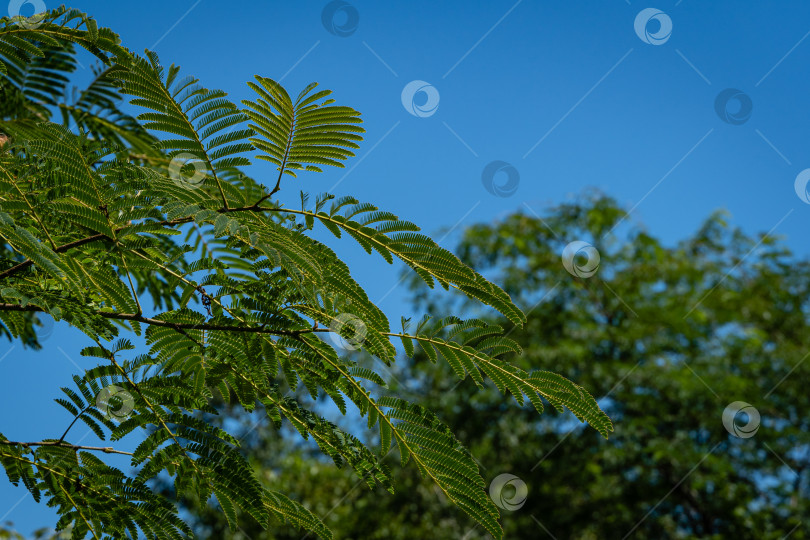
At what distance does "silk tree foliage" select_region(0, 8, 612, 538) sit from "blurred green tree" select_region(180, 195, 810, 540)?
7814 millimetres

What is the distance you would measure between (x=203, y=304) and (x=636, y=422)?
885cm

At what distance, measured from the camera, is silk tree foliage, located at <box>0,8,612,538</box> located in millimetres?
1471

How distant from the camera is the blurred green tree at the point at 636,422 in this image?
9.48m

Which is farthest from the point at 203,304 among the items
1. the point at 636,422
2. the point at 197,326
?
the point at 636,422

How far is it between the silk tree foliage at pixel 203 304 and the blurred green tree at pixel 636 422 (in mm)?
7814

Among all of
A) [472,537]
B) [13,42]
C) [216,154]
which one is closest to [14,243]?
[216,154]

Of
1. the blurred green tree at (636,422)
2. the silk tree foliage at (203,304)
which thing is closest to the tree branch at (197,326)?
the silk tree foliage at (203,304)

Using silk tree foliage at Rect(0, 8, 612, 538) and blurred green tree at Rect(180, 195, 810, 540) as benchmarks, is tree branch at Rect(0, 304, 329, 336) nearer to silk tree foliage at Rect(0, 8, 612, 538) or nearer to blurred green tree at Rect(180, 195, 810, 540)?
silk tree foliage at Rect(0, 8, 612, 538)

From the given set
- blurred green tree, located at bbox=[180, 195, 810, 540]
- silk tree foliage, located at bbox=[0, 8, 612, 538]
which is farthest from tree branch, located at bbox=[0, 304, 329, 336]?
blurred green tree, located at bbox=[180, 195, 810, 540]

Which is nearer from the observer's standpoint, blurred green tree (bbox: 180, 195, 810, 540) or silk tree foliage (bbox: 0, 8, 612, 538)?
silk tree foliage (bbox: 0, 8, 612, 538)

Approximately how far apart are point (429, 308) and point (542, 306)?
1.84 meters

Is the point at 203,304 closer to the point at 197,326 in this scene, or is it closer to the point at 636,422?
the point at 197,326

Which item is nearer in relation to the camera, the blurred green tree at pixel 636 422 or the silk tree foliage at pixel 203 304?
the silk tree foliage at pixel 203 304

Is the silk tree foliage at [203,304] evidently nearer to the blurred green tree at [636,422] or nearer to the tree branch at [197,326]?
the tree branch at [197,326]
